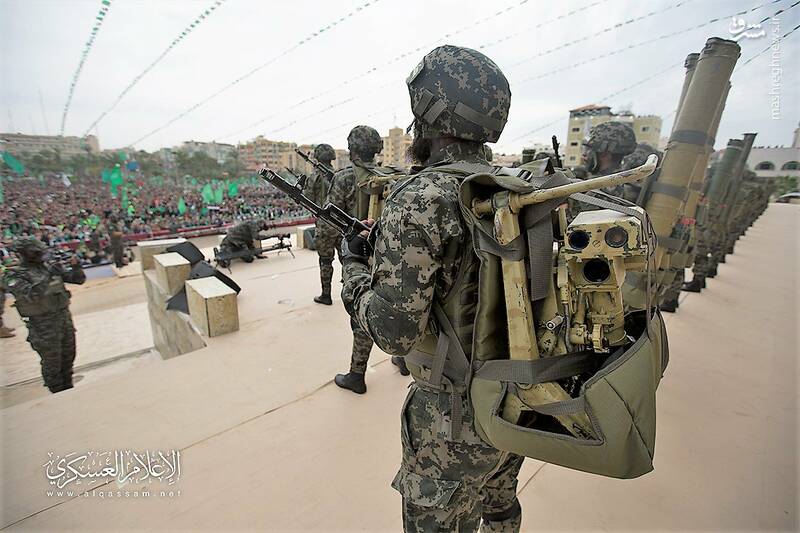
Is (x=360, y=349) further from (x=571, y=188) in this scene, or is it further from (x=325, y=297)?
(x=571, y=188)

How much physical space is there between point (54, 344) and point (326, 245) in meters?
3.16

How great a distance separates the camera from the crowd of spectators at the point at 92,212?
41.8 feet

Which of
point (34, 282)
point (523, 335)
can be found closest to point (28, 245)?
point (34, 282)

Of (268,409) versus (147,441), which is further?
(268,409)

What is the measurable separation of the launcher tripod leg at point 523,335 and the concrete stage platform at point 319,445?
128 centimetres

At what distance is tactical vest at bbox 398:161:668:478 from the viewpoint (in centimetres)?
97

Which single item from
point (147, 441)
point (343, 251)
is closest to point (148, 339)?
point (147, 441)

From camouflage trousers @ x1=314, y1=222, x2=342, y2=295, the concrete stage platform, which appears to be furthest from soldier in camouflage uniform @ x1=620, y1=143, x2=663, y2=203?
camouflage trousers @ x1=314, y1=222, x2=342, y2=295

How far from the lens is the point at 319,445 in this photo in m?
2.48

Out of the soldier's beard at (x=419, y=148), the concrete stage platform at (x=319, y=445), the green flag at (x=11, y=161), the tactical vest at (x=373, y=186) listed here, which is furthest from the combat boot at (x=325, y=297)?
the soldier's beard at (x=419, y=148)

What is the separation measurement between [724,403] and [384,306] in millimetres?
3306

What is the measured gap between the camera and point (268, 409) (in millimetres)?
2852

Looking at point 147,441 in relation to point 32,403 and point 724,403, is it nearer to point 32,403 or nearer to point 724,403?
point 32,403

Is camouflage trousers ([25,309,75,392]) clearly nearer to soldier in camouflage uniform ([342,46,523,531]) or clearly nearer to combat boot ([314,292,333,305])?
combat boot ([314,292,333,305])
